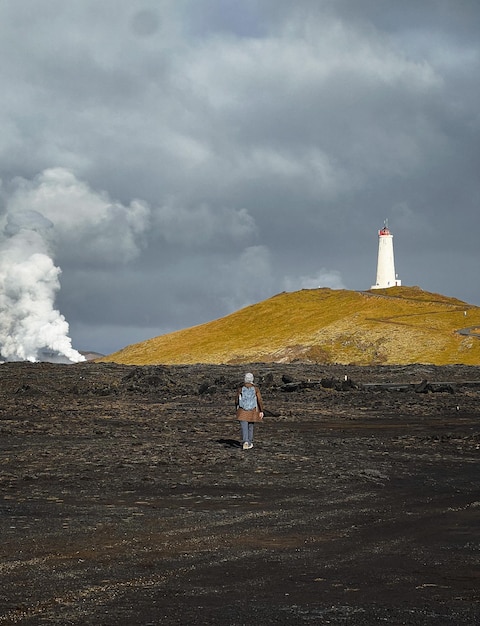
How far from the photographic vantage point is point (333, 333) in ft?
421

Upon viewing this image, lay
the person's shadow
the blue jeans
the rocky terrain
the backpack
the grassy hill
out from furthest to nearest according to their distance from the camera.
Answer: the grassy hill
the person's shadow
the blue jeans
the backpack
the rocky terrain

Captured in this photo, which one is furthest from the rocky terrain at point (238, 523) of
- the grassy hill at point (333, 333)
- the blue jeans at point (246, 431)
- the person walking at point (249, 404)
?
the grassy hill at point (333, 333)

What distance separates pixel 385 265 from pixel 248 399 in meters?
142

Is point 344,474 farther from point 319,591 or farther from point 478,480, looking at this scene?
point 319,591

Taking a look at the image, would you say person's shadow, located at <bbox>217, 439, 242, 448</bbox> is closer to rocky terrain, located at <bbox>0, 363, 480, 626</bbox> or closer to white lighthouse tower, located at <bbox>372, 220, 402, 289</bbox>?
rocky terrain, located at <bbox>0, 363, 480, 626</bbox>

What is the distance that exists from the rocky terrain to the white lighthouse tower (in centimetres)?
12768

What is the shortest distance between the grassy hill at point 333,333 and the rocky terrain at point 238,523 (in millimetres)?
77822

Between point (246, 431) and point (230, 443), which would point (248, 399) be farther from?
point (230, 443)

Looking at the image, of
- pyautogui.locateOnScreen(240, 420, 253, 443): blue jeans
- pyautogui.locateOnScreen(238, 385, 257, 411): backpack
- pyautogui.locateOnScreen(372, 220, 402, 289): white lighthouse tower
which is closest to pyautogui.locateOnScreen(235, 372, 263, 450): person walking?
pyautogui.locateOnScreen(238, 385, 257, 411): backpack

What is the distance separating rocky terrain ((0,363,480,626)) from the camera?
31.4ft

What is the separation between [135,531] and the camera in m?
13.8

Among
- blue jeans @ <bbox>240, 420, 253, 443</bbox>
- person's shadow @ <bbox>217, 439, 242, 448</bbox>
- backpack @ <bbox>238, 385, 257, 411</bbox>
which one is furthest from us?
person's shadow @ <bbox>217, 439, 242, 448</bbox>

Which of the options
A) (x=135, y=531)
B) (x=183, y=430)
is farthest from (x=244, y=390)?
(x=135, y=531)

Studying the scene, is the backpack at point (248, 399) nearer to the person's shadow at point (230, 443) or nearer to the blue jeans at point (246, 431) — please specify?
the blue jeans at point (246, 431)
